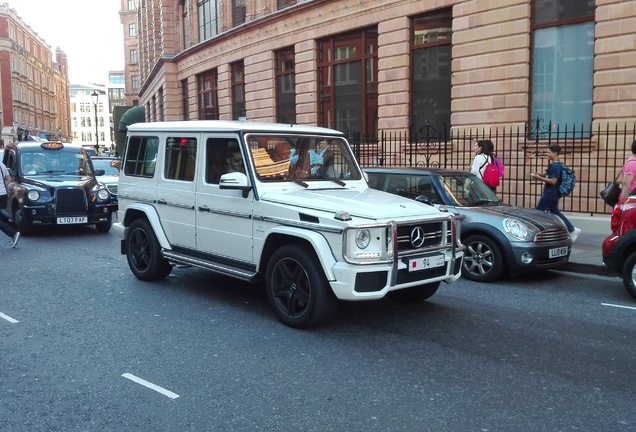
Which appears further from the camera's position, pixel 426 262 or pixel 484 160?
pixel 484 160

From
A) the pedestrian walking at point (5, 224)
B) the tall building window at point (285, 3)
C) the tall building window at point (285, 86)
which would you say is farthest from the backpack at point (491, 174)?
the tall building window at point (285, 3)

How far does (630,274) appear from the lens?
7.14 m

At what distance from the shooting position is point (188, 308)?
664cm

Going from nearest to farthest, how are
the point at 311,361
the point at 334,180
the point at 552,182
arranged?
the point at 311,361 → the point at 334,180 → the point at 552,182

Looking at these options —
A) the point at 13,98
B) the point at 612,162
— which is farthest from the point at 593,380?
the point at 13,98

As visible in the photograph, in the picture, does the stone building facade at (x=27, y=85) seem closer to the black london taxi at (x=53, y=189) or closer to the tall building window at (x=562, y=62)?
the black london taxi at (x=53, y=189)

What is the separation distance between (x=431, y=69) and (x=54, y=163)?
33.7 ft

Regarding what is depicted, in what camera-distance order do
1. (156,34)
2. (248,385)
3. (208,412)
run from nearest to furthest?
(208,412), (248,385), (156,34)

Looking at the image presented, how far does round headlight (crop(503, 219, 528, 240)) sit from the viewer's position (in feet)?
26.3

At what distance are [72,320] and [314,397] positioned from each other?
3.19m

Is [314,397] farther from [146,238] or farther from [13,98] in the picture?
[13,98]

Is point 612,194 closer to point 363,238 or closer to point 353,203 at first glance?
point 353,203

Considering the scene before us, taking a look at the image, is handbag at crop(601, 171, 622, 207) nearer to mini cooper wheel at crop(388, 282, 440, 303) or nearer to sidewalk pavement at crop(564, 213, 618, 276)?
sidewalk pavement at crop(564, 213, 618, 276)

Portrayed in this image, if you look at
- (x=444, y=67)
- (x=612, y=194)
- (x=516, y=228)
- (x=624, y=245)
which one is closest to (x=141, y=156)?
(x=516, y=228)
